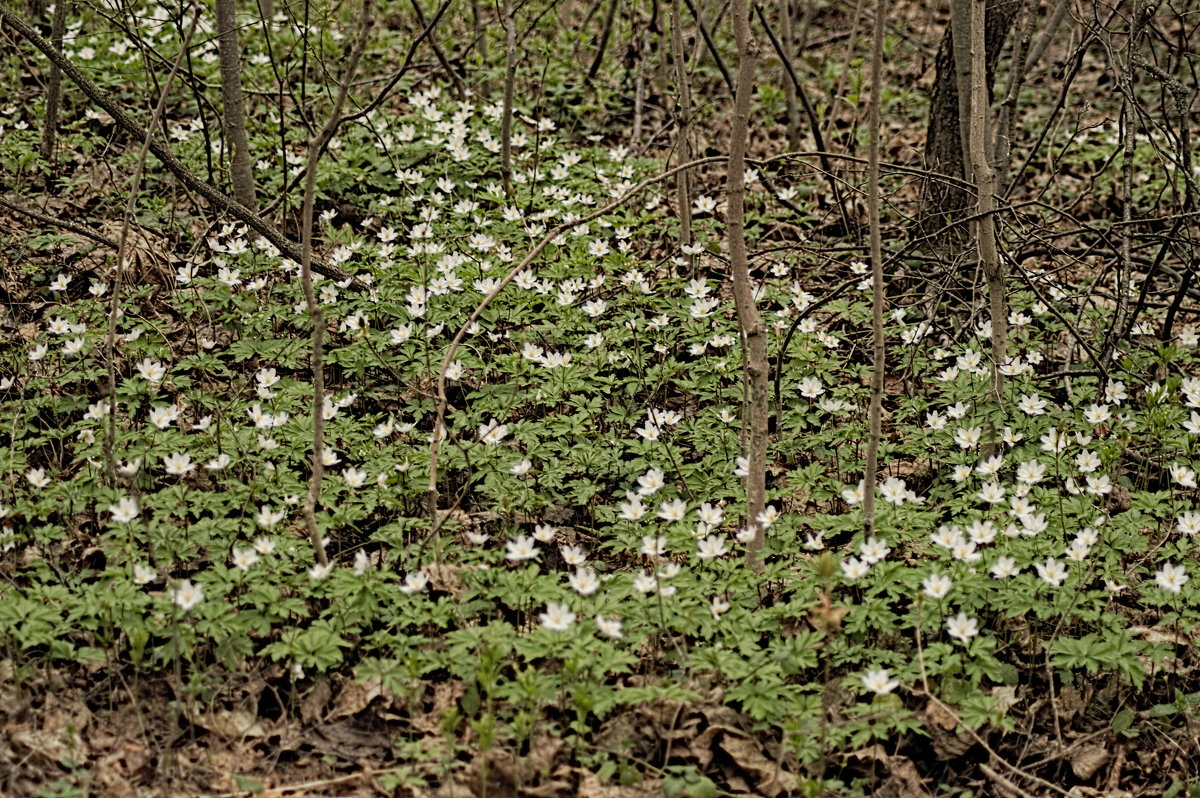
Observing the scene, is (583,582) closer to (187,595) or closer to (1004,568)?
(187,595)

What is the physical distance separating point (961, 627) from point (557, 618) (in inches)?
48.2

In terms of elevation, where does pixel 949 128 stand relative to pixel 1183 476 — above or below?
above

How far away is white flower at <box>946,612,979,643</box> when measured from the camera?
3.20 m

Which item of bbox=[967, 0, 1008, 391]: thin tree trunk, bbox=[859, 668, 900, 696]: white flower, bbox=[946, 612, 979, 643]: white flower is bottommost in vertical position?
bbox=[859, 668, 900, 696]: white flower

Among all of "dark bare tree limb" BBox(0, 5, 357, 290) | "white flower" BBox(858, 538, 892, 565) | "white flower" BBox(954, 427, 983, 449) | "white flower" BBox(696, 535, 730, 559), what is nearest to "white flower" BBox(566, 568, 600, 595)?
"white flower" BBox(696, 535, 730, 559)

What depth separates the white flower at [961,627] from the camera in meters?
3.20

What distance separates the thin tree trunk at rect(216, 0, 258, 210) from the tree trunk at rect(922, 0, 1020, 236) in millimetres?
3453

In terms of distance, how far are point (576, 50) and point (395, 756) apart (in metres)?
6.21

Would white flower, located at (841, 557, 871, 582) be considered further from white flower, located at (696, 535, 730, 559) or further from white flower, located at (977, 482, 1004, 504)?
white flower, located at (977, 482, 1004, 504)

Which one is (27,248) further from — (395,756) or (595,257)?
(395,756)

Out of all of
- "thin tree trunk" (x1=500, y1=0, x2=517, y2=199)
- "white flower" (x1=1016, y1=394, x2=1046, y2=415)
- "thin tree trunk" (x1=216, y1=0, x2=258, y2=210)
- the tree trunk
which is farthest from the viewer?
"thin tree trunk" (x1=500, y1=0, x2=517, y2=199)

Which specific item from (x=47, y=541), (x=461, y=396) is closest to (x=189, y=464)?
(x=47, y=541)

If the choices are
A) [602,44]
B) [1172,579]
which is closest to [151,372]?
[1172,579]

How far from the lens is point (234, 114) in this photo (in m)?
5.37
